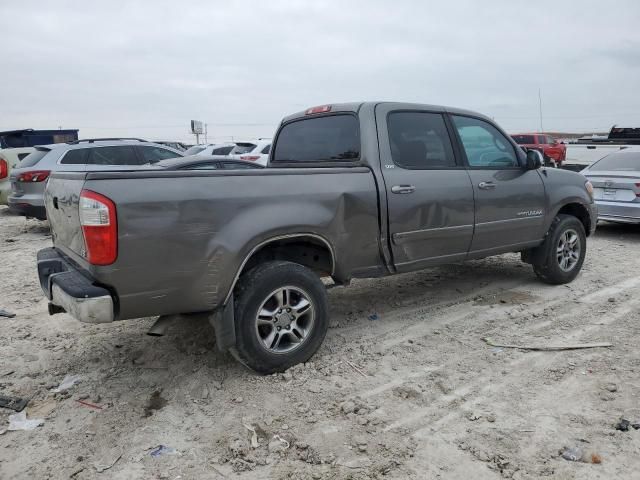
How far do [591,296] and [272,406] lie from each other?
3692mm

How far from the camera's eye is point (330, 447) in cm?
281

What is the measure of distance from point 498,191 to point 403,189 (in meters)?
1.25

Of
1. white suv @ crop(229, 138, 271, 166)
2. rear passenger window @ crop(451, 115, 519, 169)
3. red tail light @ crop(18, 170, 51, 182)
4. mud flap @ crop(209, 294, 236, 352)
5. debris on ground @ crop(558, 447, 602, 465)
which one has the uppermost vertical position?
white suv @ crop(229, 138, 271, 166)

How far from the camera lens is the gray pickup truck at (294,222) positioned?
118 inches

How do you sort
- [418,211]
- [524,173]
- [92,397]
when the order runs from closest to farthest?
1. [92,397]
2. [418,211]
3. [524,173]

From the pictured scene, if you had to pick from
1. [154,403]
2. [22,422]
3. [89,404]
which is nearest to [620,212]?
[154,403]

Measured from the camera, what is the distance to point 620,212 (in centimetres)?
826

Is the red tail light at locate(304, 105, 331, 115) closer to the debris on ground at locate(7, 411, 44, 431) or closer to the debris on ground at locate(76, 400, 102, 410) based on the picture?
the debris on ground at locate(76, 400, 102, 410)

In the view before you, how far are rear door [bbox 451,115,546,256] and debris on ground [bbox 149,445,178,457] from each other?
3.06 metres

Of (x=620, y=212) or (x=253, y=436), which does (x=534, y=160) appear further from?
(x=620, y=212)

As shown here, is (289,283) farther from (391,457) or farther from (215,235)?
(391,457)

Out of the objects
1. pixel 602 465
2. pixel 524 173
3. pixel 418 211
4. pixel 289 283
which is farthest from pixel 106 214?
pixel 524 173

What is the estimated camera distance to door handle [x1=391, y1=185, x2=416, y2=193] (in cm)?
405

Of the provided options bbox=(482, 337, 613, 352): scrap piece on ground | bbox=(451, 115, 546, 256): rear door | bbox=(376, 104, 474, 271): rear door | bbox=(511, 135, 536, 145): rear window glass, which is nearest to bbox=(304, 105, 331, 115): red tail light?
bbox=(376, 104, 474, 271): rear door
